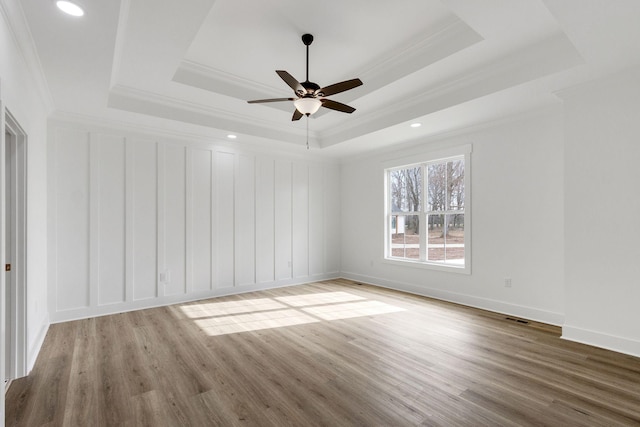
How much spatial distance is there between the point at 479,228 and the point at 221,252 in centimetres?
401

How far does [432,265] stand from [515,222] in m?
1.42

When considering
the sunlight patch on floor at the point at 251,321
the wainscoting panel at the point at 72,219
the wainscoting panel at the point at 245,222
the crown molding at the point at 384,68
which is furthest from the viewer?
the wainscoting panel at the point at 245,222

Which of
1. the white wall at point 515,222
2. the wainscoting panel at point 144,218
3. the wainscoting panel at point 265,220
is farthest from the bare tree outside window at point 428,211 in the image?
the wainscoting panel at point 144,218

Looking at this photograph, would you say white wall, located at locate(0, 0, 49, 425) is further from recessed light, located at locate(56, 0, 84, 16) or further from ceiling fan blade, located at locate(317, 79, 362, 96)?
ceiling fan blade, located at locate(317, 79, 362, 96)

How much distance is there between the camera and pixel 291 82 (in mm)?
2855

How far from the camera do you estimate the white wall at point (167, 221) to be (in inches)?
162

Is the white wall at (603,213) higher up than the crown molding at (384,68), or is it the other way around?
the crown molding at (384,68)

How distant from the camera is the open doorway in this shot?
2.56m

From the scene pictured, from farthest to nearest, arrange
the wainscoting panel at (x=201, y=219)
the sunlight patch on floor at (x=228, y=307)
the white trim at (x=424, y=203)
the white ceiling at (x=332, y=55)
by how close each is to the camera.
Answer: the wainscoting panel at (x=201, y=219) → the white trim at (x=424, y=203) → the sunlight patch on floor at (x=228, y=307) → the white ceiling at (x=332, y=55)

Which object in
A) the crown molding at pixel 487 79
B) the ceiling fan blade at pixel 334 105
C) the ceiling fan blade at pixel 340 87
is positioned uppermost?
the crown molding at pixel 487 79

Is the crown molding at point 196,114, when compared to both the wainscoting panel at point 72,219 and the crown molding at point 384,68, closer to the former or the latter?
the crown molding at point 384,68

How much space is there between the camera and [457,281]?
15.8 ft

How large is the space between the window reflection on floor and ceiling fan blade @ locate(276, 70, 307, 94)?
8.76 ft

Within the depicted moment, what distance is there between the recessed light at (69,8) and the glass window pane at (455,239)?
483cm
